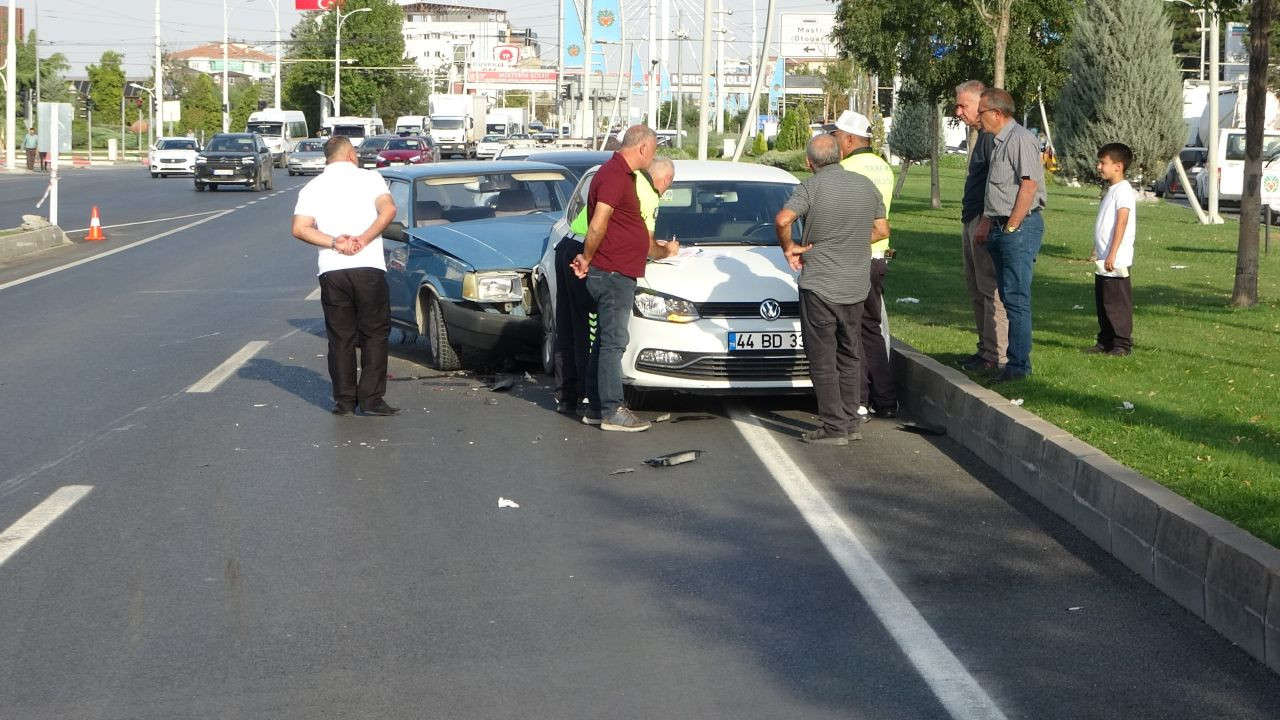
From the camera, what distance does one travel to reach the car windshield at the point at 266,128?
73562mm

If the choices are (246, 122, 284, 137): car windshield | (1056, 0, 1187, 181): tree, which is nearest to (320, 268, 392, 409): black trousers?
(1056, 0, 1187, 181): tree

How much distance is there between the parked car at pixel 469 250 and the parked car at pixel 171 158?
156 ft

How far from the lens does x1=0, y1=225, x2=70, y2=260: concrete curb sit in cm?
2309

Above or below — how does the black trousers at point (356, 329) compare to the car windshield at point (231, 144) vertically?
below

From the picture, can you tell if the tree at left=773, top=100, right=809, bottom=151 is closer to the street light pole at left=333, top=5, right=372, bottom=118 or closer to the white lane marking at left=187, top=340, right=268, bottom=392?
the street light pole at left=333, top=5, right=372, bottom=118

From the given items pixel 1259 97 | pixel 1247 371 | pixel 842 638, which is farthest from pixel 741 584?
pixel 1259 97

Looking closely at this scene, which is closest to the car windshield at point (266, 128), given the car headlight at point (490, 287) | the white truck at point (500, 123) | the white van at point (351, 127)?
the white van at point (351, 127)

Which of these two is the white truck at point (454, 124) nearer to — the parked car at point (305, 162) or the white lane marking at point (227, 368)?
the parked car at point (305, 162)

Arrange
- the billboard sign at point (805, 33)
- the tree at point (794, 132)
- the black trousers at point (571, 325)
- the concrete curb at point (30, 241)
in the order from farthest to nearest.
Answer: the billboard sign at point (805, 33) < the tree at point (794, 132) < the concrete curb at point (30, 241) < the black trousers at point (571, 325)

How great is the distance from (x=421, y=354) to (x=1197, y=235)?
16249 mm

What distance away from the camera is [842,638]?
538 cm

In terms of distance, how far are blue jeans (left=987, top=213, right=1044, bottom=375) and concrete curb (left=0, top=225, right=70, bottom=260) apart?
17.1m

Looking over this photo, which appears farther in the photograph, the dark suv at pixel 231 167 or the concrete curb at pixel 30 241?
the dark suv at pixel 231 167

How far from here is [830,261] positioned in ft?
29.2
